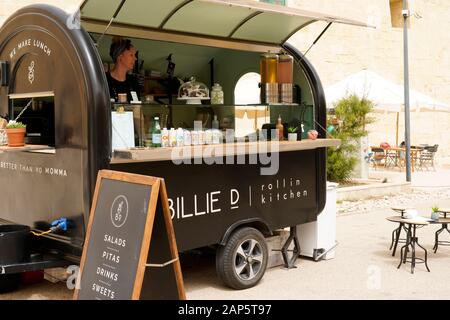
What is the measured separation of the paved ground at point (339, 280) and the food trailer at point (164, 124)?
1.01 ft

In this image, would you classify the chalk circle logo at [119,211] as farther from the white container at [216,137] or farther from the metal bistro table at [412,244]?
the metal bistro table at [412,244]

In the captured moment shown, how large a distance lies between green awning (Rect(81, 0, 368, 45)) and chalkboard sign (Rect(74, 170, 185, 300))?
195cm

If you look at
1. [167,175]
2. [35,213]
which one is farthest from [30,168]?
[167,175]

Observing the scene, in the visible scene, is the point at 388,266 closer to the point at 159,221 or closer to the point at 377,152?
the point at 159,221

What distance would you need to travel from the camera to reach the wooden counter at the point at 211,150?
481 centimetres

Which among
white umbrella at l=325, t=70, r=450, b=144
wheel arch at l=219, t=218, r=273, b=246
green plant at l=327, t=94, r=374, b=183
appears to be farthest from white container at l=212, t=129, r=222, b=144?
white umbrella at l=325, t=70, r=450, b=144

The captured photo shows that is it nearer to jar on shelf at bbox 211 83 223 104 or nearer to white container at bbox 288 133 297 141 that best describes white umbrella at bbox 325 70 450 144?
white container at bbox 288 133 297 141

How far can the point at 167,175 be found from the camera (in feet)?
17.4

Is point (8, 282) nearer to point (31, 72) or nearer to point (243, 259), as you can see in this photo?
point (31, 72)

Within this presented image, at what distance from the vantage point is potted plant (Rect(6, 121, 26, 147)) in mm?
5324

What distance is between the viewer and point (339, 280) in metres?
6.39

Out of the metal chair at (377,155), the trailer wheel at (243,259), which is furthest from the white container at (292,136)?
the metal chair at (377,155)

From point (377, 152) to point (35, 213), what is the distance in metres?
15.7

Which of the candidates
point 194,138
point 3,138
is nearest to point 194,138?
point 194,138
